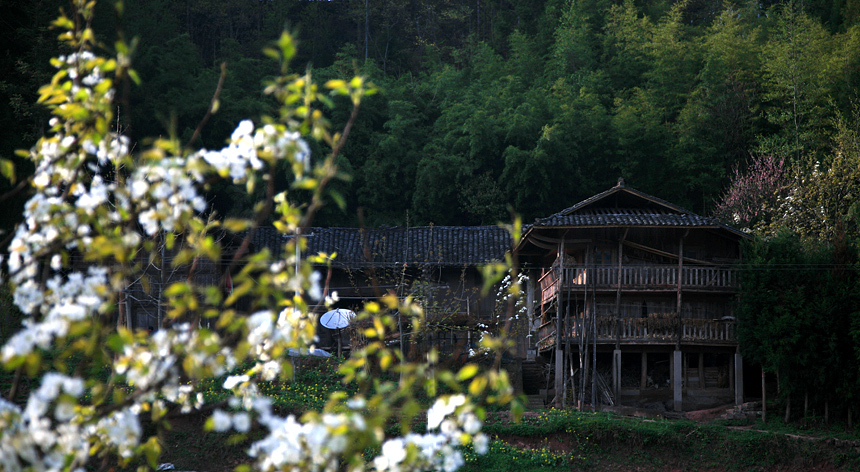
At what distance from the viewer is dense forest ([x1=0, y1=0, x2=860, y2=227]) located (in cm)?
3009

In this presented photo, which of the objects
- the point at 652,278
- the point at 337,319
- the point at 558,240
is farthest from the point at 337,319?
the point at 652,278

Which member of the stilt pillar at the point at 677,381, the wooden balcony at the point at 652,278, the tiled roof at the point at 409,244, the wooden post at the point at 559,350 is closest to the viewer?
the wooden post at the point at 559,350

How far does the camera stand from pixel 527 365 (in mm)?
23422

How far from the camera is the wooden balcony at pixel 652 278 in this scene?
21.3 meters

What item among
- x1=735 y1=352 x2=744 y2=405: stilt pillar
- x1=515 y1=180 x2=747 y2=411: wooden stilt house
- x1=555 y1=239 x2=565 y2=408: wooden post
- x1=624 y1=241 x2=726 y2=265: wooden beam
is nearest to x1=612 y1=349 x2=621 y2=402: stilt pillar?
x1=515 y1=180 x2=747 y2=411: wooden stilt house

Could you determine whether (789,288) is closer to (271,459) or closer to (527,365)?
(527,365)

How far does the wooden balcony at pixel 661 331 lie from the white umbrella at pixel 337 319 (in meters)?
6.33

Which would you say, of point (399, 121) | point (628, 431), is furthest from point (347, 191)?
point (628, 431)

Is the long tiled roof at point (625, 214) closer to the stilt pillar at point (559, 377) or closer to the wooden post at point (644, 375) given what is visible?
the stilt pillar at point (559, 377)

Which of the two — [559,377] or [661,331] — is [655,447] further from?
[661,331]

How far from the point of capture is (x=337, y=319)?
22.4 meters

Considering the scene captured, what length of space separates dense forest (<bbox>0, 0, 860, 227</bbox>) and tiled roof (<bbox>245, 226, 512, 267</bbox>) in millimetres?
3095

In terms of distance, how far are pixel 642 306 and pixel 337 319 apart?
8913mm

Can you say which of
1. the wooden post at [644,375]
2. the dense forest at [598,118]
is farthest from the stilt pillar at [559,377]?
the dense forest at [598,118]
